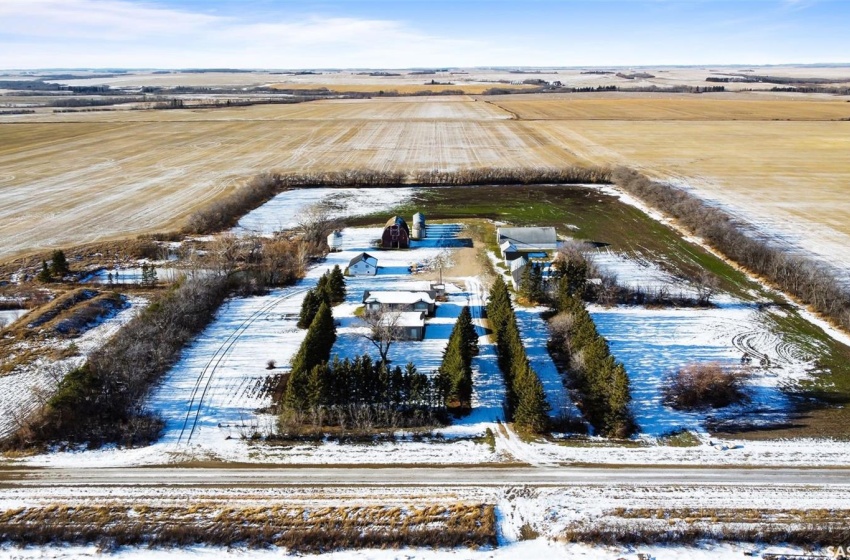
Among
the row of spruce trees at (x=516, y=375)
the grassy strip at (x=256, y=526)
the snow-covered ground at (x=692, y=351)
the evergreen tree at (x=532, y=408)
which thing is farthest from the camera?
the snow-covered ground at (x=692, y=351)

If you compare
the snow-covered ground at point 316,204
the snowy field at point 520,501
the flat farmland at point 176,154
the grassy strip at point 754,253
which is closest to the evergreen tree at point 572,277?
the grassy strip at point 754,253

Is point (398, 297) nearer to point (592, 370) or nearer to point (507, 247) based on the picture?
point (507, 247)

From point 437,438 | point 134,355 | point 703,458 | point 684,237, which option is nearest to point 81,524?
point 134,355

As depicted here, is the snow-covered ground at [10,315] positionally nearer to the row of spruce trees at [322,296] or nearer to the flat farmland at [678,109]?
the row of spruce trees at [322,296]

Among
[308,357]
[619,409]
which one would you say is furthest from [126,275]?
[619,409]

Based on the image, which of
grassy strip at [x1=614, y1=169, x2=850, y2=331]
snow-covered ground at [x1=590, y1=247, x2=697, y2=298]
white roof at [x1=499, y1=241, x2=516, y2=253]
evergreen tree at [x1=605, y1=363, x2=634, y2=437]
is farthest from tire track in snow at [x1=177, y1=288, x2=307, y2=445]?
grassy strip at [x1=614, y1=169, x2=850, y2=331]

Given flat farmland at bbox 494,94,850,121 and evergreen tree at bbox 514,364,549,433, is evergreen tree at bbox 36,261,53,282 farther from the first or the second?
flat farmland at bbox 494,94,850,121
